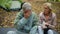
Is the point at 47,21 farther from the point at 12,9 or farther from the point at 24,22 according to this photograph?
the point at 12,9

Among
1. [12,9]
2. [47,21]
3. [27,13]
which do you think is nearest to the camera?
[27,13]

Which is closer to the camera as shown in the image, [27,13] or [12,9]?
[27,13]

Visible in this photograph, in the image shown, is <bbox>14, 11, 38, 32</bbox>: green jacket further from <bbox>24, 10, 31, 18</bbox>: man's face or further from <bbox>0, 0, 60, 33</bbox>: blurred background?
<bbox>0, 0, 60, 33</bbox>: blurred background

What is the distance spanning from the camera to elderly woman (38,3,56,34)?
2.61 metres

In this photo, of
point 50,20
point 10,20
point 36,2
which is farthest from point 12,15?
point 50,20

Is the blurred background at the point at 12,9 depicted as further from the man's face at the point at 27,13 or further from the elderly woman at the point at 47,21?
the man's face at the point at 27,13

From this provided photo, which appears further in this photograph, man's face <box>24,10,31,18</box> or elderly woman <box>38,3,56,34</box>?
elderly woman <box>38,3,56,34</box>

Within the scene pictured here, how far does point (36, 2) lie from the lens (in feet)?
16.2

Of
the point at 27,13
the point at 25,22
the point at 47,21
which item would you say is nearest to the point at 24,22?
the point at 25,22

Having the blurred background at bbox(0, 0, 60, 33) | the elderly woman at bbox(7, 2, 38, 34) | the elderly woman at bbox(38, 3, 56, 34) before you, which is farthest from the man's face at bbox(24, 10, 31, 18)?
the blurred background at bbox(0, 0, 60, 33)

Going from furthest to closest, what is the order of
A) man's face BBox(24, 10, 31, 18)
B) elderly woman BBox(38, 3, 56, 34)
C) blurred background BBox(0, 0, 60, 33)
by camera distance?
blurred background BBox(0, 0, 60, 33), elderly woman BBox(38, 3, 56, 34), man's face BBox(24, 10, 31, 18)

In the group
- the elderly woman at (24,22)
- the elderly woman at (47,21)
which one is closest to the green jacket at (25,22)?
the elderly woman at (24,22)

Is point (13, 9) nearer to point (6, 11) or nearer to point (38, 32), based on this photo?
point (6, 11)

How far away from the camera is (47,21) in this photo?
2.81m
